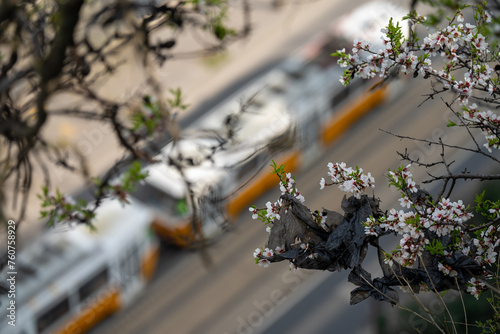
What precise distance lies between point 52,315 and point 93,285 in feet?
3.25

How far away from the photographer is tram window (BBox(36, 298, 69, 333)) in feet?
38.9

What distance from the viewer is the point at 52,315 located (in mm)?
12055

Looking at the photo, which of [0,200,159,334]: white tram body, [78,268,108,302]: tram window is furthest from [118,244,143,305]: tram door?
[78,268,108,302]: tram window

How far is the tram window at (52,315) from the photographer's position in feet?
38.9

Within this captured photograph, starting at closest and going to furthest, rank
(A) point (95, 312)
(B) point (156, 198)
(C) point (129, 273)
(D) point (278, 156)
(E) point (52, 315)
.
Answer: (D) point (278, 156) → (E) point (52, 315) → (A) point (95, 312) → (C) point (129, 273) → (B) point (156, 198)

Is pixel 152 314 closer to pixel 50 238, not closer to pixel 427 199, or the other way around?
pixel 50 238

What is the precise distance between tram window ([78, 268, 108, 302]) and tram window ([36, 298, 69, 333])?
38cm

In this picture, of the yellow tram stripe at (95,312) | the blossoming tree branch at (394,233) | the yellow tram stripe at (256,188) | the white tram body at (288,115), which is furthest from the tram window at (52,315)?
the blossoming tree branch at (394,233)

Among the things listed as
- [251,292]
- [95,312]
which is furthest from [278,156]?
[95,312]

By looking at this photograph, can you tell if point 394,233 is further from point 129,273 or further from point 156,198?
point 156,198

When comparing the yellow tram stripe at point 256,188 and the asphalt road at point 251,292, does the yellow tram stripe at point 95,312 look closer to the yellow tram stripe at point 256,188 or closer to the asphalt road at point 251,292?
the asphalt road at point 251,292

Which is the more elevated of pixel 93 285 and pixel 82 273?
pixel 82 273

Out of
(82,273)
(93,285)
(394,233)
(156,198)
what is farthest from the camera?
(156,198)

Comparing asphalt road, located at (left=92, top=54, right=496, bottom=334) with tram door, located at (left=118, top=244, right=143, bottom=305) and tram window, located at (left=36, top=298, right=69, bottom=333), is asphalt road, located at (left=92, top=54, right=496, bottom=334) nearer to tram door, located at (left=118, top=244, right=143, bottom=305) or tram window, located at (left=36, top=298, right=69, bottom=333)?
tram door, located at (left=118, top=244, right=143, bottom=305)
